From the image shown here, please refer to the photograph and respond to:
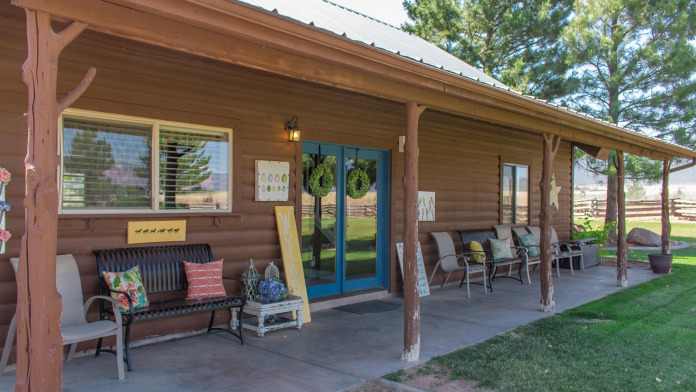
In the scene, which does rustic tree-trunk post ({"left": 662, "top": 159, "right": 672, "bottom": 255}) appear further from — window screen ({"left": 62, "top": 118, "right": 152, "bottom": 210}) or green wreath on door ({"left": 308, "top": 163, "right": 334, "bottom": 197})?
window screen ({"left": 62, "top": 118, "right": 152, "bottom": 210})

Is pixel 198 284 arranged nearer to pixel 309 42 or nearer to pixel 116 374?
pixel 116 374

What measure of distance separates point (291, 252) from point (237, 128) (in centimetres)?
142

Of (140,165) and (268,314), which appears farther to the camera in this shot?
(268,314)

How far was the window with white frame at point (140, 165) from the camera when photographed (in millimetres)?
4504

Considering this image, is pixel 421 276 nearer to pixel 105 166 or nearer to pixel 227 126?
pixel 227 126

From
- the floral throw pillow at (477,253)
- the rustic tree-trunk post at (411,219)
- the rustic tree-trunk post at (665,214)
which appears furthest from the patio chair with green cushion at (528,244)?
the rustic tree-trunk post at (411,219)

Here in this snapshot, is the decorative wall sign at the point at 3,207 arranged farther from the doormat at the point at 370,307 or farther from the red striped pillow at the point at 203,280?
the doormat at the point at 370,307

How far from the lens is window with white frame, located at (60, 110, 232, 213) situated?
450 centimetres

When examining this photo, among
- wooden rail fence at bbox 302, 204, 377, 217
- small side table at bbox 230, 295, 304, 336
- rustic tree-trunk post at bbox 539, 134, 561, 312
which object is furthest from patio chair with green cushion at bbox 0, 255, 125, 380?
rustic tree-trunk post at bbox 539, 134, 561, 312

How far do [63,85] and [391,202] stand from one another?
412 centimetres

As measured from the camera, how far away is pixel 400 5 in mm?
17359

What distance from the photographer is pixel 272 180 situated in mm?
5883

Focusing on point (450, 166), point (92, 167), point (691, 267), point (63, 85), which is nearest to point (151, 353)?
point (92, 167)

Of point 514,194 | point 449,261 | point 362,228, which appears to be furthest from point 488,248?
point 362,228
